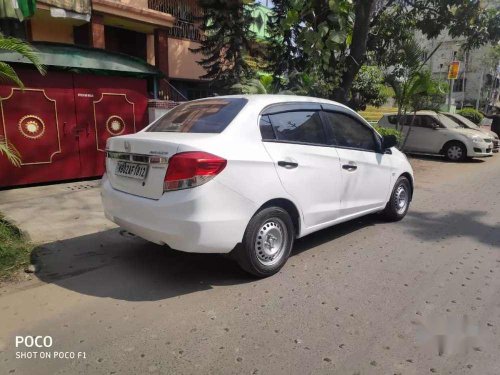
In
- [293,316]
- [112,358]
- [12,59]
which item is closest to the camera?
[112,358]

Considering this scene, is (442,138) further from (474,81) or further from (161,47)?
(474,81)

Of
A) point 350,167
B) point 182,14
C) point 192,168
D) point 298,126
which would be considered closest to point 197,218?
point 192,168

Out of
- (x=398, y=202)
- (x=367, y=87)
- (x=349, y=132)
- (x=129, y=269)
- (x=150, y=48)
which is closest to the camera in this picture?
(x=129, y=269)

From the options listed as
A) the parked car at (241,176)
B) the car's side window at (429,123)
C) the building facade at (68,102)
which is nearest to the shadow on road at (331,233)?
the parked car at (241,176)

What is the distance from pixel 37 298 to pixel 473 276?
13.6 ft

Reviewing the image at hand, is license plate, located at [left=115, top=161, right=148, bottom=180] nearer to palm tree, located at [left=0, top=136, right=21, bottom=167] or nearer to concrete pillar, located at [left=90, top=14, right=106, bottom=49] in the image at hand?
palm tree, located at [left=0, top=136, right=21, bottom=167]

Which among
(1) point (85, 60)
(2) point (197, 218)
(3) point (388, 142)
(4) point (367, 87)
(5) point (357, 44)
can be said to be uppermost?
(5) point (357, 44)

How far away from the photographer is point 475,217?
639 cm

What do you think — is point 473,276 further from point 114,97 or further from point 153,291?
point 114,97

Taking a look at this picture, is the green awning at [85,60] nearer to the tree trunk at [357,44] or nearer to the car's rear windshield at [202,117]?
the car's rear windshield at [202,117]

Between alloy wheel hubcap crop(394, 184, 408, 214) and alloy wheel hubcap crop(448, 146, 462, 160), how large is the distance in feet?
27.4

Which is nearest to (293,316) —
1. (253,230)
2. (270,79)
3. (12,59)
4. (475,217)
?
(253,230)

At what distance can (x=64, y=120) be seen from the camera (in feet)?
26.4

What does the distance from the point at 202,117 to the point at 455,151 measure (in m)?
11.7
